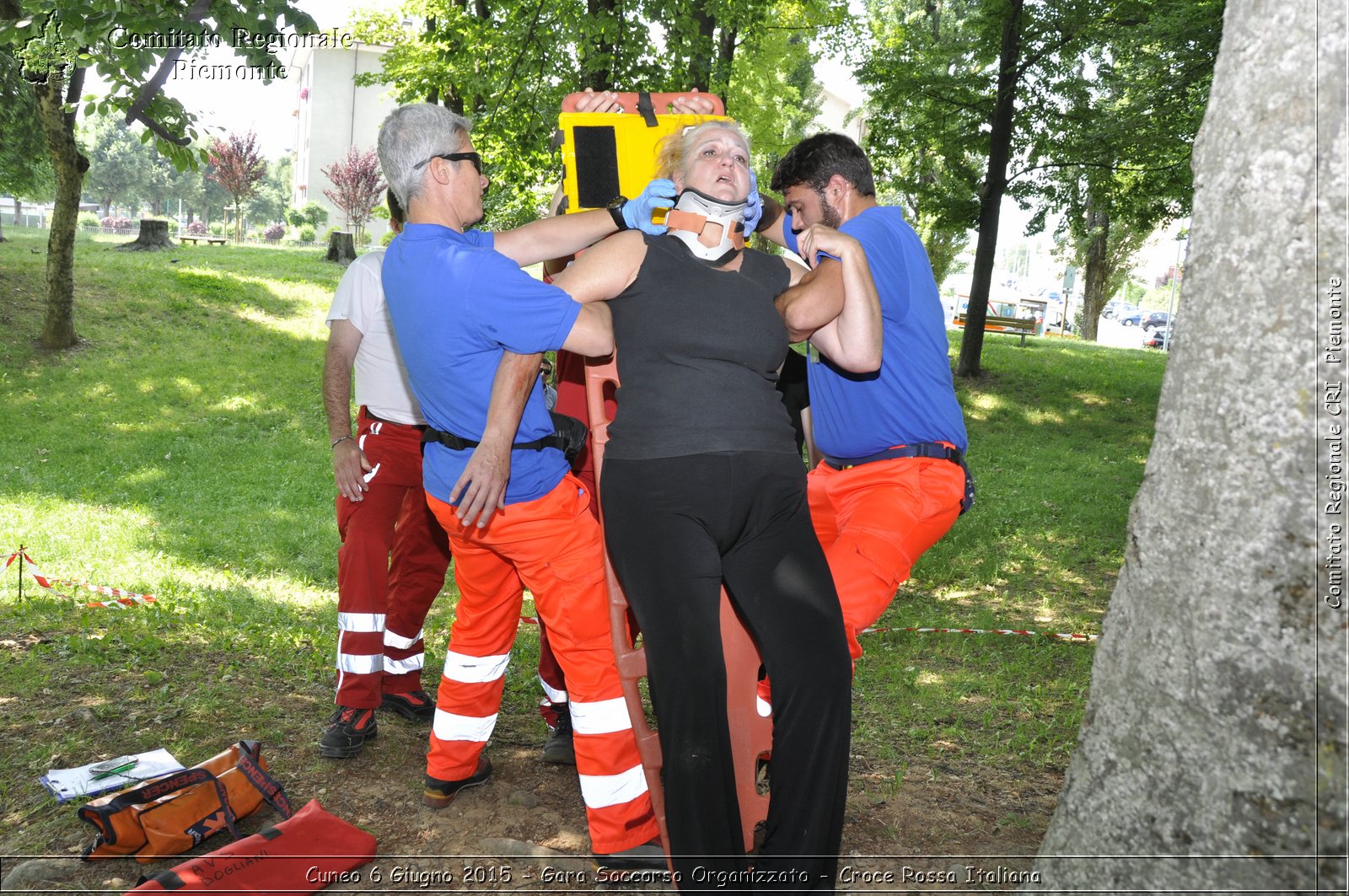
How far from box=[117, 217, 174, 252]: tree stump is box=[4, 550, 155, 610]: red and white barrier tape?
16.9 m

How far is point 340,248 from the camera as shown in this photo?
2380cm

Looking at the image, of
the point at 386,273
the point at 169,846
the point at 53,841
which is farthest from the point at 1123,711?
the point at 53,841

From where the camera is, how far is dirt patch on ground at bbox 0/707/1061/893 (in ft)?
10.7

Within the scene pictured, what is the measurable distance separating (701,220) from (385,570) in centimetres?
214

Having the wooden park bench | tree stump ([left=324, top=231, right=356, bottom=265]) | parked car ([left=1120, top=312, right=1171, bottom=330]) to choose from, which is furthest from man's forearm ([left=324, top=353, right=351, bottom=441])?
parked car ([left=1120, top=312, right=1171, bottom=330])

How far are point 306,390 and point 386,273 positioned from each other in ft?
37.1

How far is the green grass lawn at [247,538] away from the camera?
4.80 metres

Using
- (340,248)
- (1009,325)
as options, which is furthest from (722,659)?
(340,248)

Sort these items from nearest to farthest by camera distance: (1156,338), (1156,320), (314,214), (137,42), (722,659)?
→ 1. (722,659)
2. (137,42)
3. (314,214)
4. (1156,338)
5. (1156,320)

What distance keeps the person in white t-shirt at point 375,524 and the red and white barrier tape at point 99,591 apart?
8.01ft

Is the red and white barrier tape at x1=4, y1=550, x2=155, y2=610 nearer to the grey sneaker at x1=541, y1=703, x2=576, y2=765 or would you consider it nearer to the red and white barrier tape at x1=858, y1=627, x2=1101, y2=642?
the grey sneaker at x1=541, y1=703, x2=576, y2=765

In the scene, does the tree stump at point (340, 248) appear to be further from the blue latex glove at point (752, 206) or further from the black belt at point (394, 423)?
the blue latex glove at point (752, 206)

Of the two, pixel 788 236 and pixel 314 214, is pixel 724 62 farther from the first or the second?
pixel 314 214

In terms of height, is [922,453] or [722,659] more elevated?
[922,453]
